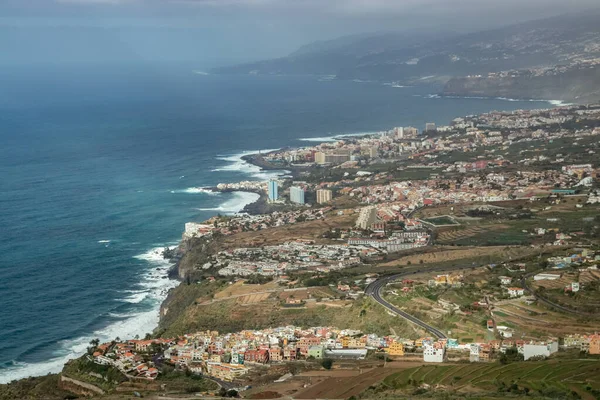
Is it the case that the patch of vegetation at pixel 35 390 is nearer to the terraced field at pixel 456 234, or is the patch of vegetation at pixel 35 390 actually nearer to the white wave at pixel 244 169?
the terraced field at pixel 456 234

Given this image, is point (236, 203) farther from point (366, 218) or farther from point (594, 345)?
point (594, 345)

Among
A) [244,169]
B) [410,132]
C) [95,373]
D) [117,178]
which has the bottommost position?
[95,373]

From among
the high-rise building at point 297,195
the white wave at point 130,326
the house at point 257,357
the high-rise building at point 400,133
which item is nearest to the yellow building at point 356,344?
the house at point 257,357

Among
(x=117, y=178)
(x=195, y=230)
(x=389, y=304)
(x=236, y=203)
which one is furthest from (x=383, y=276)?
(x=117, y=178)

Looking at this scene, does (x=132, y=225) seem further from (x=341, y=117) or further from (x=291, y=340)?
(x=341, y=117)

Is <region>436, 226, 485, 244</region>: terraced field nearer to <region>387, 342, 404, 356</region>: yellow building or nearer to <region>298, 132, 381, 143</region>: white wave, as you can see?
<region>387, 342, 404, 356</region>: yellow building

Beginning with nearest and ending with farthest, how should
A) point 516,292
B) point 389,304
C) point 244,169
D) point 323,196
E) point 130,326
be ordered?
point 516,292, point 389,304, point 130,326, point 323,196, point 244,169

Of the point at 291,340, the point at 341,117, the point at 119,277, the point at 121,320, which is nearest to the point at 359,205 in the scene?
the point at 119,277

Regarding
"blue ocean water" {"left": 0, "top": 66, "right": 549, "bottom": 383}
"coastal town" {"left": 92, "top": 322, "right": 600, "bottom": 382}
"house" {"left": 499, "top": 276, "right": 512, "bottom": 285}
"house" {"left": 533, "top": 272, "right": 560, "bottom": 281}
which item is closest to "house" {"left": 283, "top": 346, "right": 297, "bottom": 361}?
"coastal town" {"left": 92, "top": 322, "right": 600, "bottom": 382}
